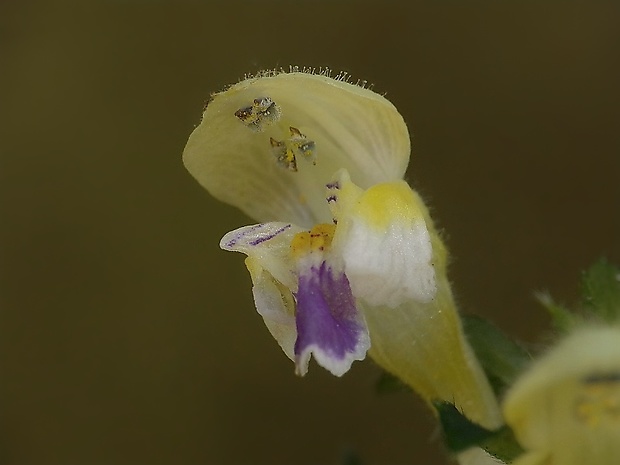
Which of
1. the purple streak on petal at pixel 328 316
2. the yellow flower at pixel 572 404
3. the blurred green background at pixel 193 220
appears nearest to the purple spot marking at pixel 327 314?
the purple streak on petal at pixel 328 316

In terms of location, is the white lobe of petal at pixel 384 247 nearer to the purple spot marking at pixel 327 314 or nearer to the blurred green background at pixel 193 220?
the purple spot marking at pixel 327 314

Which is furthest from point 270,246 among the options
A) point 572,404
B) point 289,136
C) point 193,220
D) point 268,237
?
point 193,220

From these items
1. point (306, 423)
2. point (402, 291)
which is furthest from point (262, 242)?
point (306, 423)

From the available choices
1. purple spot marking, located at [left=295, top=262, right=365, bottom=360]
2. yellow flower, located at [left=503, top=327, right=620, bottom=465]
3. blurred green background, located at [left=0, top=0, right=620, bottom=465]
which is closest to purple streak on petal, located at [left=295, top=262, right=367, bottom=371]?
purple spot marking, located at [left=295, top=262, right=365, bottom=360]

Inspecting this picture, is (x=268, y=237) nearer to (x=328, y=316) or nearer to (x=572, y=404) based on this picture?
(x=328, y=316)

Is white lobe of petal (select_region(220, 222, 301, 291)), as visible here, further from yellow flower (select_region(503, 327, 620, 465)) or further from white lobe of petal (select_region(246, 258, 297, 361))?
yellow flower (select_region(503, 327, 620, 465))

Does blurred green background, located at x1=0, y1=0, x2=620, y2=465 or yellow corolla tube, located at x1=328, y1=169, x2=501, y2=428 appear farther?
blurred green background, located at x1=0, y1=0, x2=620, y2=465
